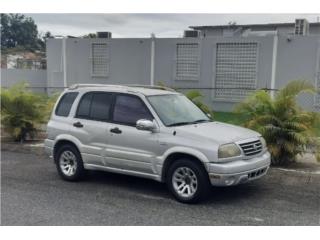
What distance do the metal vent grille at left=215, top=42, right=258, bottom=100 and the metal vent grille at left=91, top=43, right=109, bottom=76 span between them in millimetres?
6338

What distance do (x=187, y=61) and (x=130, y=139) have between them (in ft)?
42.5

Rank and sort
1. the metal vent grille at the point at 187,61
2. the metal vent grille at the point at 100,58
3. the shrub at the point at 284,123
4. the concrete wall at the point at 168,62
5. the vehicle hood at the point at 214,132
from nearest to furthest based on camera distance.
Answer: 1. the vehicle hood at the point at 214,132
2. the shrub at the point at 284,123
3. the concrete wall at the point at 168,62
4. the metal vent grille at the point at 187,61
5. the metal vent grille at the point at 100,58

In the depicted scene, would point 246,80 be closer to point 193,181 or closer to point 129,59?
point 129,59

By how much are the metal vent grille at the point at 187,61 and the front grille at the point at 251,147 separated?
12.7 metres

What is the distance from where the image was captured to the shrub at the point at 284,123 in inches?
315

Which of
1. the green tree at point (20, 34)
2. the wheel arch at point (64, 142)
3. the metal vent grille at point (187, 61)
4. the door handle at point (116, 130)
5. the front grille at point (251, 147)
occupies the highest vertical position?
the green tree at point (20, 34)

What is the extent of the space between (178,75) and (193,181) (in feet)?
44.7

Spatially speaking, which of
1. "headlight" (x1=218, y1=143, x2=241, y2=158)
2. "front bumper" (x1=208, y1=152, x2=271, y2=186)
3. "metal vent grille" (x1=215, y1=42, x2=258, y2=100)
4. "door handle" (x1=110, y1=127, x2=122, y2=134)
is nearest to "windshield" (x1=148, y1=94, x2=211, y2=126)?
"door handle" (x1=110, y1=127, x2=122, y2=134)

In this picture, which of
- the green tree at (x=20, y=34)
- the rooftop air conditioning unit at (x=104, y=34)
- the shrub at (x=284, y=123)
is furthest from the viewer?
the green tree at (x=20, y=34)

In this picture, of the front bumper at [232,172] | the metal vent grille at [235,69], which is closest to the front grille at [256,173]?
the front bumper at [232,172]

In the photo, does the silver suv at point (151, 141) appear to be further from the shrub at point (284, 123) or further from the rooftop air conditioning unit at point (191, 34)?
the rooftop air conditioning unit at point (191, 34)

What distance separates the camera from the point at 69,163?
7.59 m

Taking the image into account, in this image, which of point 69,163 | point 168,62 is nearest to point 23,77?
point 168,62

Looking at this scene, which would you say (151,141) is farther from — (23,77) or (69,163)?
(23,77)
